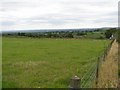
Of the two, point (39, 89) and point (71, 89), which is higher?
point (71, 89)

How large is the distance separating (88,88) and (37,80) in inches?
210

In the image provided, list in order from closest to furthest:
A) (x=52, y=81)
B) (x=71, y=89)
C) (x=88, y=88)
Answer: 1. (x=71, y=89)
2. (x=88, y=88)
3. (x=52, y=81)

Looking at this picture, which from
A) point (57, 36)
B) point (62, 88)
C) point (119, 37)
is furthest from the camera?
point (57, 36)

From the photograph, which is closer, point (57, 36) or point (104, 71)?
point (104, 71)

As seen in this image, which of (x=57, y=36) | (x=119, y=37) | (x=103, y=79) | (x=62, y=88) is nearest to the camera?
(x=103, y=79)

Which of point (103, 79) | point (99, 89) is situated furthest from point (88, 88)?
point (103, 79)

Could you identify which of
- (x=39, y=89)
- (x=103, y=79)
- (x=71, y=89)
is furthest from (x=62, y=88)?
(x=71, y=89)

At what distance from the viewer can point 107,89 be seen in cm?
943

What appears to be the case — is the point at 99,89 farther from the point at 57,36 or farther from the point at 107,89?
the point at 57,36

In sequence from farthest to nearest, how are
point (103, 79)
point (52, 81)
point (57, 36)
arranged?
point (57, 36) < point (52, 81) < point (103, 79)

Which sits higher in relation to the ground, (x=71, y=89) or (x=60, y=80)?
(x=71, y=89)

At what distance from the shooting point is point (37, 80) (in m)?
13.8

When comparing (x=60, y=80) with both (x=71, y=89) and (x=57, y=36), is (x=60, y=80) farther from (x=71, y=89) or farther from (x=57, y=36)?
(x=57, y=36)

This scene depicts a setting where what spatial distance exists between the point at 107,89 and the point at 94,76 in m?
0.69
